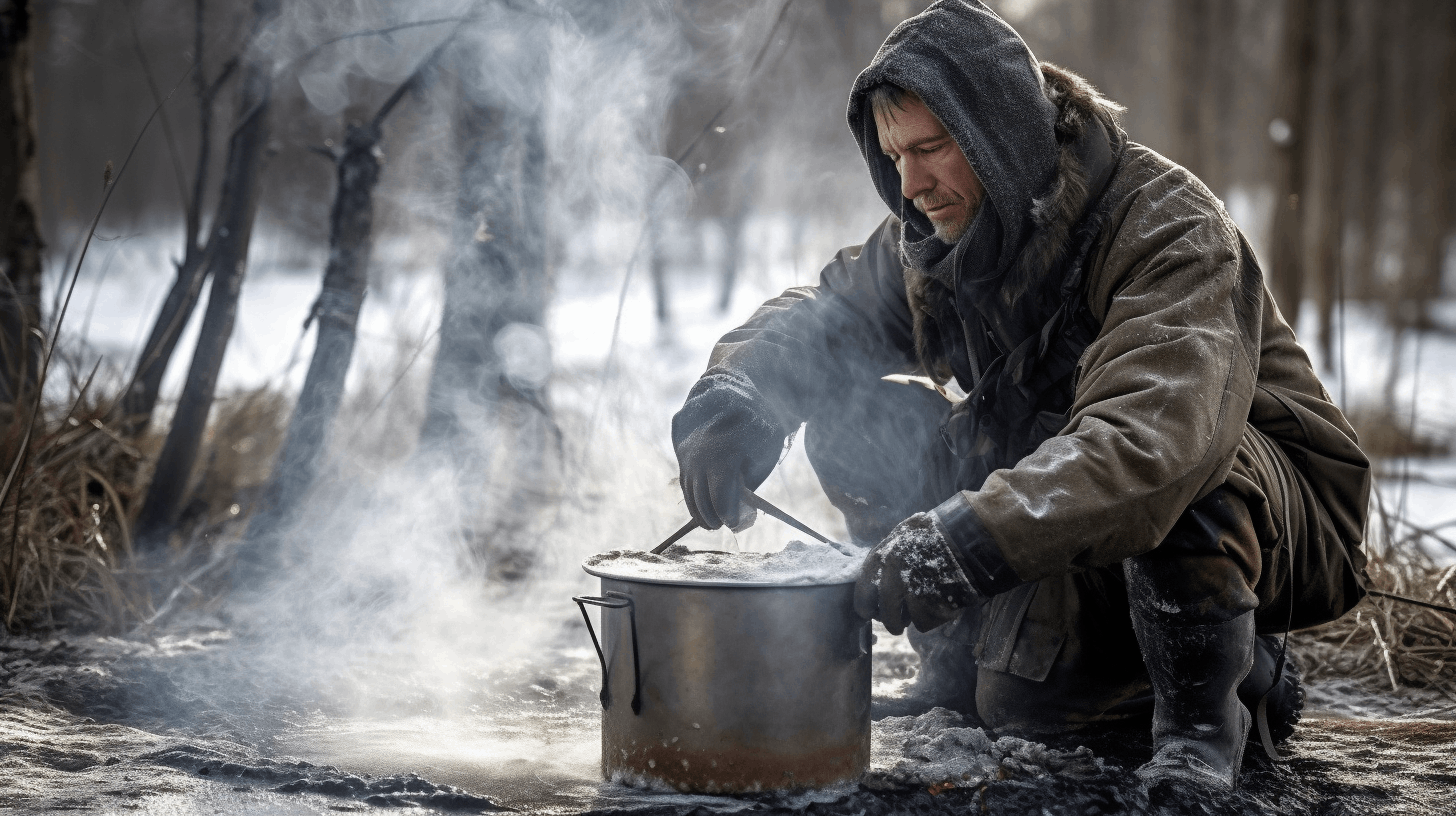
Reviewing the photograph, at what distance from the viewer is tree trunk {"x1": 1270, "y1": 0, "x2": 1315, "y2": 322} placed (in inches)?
320

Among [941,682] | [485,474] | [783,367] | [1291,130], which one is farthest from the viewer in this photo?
[1291,130]

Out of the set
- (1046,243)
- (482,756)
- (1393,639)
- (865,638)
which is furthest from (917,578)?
(1393,639)

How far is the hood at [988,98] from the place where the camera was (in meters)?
2.12

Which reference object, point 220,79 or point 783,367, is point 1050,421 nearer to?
point 783,367

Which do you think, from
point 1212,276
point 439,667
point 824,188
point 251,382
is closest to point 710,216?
point 824,188

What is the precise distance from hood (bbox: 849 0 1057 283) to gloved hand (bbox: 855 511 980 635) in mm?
719

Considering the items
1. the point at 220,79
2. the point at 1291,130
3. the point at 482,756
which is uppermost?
the point at 1291,130

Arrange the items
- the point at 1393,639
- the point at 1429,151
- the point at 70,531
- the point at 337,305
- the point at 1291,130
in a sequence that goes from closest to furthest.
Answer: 1. the point at 1393,639
2. the point at 70,531
3. the point at 337,305
4. the point at 1291,130
5. the point at 1429,151

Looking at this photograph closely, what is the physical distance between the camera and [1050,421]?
2.21m

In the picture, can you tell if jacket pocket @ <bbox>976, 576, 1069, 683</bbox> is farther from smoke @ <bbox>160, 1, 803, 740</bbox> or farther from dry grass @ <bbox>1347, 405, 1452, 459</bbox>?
dry grass @ <bbox>1347, 405, 1452, 459</bbox>

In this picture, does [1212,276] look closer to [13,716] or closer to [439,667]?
[439,667]

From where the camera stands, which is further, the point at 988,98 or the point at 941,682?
the point at 941,682

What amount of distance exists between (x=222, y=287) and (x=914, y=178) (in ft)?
7.90

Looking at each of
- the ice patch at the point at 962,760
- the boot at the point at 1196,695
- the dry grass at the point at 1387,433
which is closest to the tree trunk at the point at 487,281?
the ice patch at the point at 962,760
